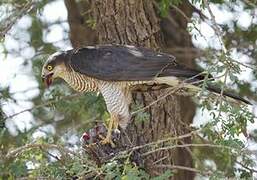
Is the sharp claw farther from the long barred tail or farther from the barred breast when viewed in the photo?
the long barred tail

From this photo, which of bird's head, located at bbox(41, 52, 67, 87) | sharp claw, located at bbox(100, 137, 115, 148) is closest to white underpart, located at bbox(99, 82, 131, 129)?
sharp claw, located at bbox(100, 137, 115, 148)

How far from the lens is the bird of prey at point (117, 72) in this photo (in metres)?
5.13

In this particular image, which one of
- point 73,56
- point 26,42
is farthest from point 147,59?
point 26,42

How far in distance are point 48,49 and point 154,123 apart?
1934mm

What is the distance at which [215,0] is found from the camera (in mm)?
6664

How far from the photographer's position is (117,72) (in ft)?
17.1

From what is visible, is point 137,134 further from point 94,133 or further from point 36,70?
point 36,70

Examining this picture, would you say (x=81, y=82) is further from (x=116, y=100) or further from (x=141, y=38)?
(x=141, y=38)

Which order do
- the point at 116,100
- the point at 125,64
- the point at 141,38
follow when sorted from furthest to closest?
the point at 141,38 → the point at 116,100 → the point at 125,64

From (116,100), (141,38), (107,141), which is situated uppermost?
(141,38)

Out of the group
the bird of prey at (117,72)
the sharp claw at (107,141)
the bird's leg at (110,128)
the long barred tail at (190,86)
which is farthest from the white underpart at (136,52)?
the sharp claw at (107,141)

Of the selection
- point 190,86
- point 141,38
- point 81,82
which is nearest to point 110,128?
point 81,82

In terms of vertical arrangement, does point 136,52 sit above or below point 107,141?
above

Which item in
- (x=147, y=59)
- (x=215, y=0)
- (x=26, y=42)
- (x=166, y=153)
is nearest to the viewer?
(x=147, y=59)
